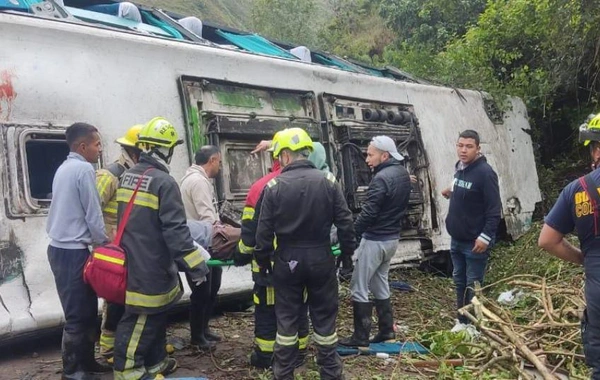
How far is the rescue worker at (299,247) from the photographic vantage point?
11.9 ft

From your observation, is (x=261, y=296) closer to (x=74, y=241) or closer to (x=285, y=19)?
(x=74, y=241)

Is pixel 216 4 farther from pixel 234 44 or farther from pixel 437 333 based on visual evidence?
pixel 437 333

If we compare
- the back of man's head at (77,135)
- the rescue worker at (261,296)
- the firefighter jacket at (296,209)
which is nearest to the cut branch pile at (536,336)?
the rescue worker at (261,296)

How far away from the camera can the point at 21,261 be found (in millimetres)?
4125

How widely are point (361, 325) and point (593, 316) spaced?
2144 millimetres

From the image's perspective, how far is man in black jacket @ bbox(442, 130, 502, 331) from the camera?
4.88 metres

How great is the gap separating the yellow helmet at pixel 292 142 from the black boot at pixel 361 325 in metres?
1.46

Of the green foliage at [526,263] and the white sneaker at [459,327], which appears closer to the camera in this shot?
the white sneaker at [459,327]

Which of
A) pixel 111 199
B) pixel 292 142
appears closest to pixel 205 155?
pixel 111 199

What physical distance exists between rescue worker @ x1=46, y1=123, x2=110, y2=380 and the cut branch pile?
2585 mm

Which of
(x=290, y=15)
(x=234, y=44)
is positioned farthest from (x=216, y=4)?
(x=234, y=44)

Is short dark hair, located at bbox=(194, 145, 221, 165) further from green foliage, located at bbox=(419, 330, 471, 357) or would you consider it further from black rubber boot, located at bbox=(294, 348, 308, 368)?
green foliage, located at bbox=(419, 330, 471, 357)

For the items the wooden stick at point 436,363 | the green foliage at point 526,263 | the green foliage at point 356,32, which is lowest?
the wooden stick at point 436,363

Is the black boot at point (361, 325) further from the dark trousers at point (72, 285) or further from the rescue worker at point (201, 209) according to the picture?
the dark trousers at point (72, 285)
